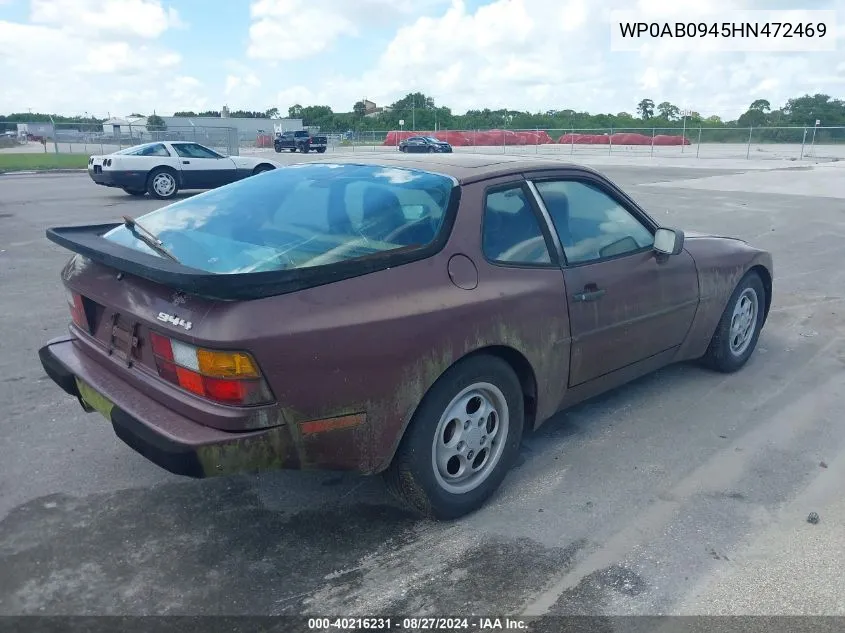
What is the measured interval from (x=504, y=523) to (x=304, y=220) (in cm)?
161

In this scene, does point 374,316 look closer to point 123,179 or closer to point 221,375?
point 221,375

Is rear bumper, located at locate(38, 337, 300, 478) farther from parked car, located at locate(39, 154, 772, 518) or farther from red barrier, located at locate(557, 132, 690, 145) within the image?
red barrier, located at locate(557, 132, 690, 145)

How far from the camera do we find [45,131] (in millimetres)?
Result: 38500

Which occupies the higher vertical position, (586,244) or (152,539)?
(586,244)

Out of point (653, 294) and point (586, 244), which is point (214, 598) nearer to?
point (586, 244)

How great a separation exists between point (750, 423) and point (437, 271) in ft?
7.60

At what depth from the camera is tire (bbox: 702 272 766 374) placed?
15.2 ft

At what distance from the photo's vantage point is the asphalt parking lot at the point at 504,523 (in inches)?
102

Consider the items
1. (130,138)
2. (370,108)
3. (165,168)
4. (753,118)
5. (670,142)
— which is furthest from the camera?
(370,108)

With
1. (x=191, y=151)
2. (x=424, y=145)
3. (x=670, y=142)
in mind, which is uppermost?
(x=670, y=142)

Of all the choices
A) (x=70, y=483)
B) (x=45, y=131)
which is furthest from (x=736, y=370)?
(x=45, y=131)

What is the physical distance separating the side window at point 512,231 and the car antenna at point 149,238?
1.35m

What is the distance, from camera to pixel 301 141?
42969mm

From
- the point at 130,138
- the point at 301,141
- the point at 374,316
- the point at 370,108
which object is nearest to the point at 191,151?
the point at 374,316
